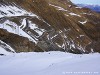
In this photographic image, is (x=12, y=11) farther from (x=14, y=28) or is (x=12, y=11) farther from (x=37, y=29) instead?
(x=14, y=28)

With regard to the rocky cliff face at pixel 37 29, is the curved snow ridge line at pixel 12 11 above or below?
above

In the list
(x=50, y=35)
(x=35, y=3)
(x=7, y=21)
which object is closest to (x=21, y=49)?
(x=7, y=21)

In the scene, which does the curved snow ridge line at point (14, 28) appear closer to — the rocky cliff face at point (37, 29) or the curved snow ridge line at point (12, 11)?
the rocky cliff face at point (37, 29)

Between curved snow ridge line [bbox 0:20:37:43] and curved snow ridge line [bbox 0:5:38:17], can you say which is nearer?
curved snow ridge line [bbox 0:20:37:43]

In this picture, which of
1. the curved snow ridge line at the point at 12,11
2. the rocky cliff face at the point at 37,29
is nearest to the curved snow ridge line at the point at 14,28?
the rocky cliff face at the point at 37,29

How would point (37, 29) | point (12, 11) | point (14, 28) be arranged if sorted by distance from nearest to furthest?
point (14, 28)
point (12, 11)
point (37, 29)

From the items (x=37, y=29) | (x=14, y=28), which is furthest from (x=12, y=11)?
(x=14, y=28)

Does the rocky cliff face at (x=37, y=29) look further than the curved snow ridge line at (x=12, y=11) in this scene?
No

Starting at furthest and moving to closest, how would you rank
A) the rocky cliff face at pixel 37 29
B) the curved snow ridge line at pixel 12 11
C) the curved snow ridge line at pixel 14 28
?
the curved snow ridge line at pixel 12 11
the curved snow ridge line at pixel 14 28
the rocky cliff face at pixel 37 29

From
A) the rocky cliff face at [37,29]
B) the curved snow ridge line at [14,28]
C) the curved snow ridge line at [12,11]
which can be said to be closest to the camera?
the rocky cliff face at [37,29]

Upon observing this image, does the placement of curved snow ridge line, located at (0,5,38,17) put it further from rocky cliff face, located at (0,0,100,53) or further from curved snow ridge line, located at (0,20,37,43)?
curved snow ridge line, located at (0,20,37,43)

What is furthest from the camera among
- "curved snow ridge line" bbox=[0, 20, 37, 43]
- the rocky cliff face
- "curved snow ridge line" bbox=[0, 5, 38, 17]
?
"curved snow ridge line" bbox=[0, 5, 38, 17]

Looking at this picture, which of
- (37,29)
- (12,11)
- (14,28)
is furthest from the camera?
(37,29)

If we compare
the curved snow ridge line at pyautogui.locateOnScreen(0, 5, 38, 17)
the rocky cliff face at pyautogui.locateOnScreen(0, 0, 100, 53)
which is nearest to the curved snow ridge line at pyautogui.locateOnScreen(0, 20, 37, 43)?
the rocky cliff face at pyautogui.locateOnScreen(0, 0, 100, 53)
